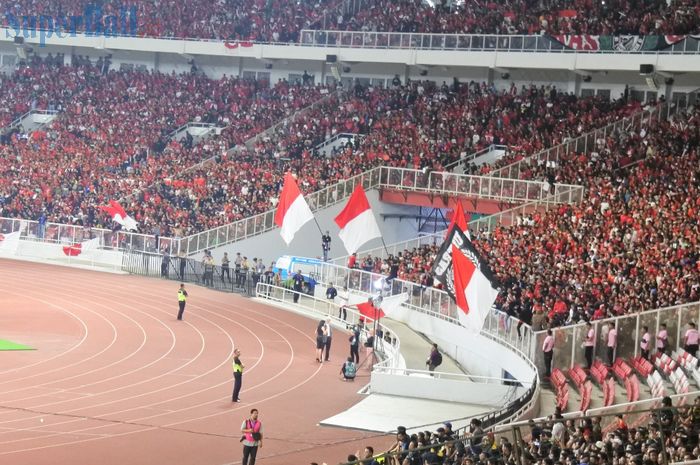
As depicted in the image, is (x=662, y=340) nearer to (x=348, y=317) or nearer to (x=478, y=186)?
(x=348, y=317)

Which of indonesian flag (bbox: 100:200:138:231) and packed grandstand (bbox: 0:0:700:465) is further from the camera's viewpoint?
indonesian flag (bbox: 100:200:138:231)

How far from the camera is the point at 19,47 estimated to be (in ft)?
199

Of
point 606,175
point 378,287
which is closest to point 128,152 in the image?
point 378,287

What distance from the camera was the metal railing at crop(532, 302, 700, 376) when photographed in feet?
76.9

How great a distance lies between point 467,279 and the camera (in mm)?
24375

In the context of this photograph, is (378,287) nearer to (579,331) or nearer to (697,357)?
(579,331)

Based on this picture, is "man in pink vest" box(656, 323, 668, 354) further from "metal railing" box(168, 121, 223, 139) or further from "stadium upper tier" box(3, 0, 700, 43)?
"metal railing" box(168, 121, 223, 139)

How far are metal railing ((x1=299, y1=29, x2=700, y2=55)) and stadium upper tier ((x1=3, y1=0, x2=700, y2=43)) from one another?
0.62 metres

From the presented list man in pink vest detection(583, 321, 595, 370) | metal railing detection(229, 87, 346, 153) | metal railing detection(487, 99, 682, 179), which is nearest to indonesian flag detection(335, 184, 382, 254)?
man in pink vest detection(583, 321, 595, 370)

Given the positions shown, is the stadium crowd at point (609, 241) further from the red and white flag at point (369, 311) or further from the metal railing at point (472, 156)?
the metal railing at point (472, 156)

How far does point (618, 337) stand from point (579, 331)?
0.84m

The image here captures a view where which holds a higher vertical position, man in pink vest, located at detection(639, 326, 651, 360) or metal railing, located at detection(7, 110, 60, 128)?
metal railing, located at detection(7, 110, 60, 128)

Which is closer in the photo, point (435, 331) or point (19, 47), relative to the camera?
point (435, 331)

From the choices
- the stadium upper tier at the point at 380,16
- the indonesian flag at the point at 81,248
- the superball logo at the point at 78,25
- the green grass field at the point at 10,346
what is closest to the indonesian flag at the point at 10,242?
the indonesian flag at the point at 81,248
